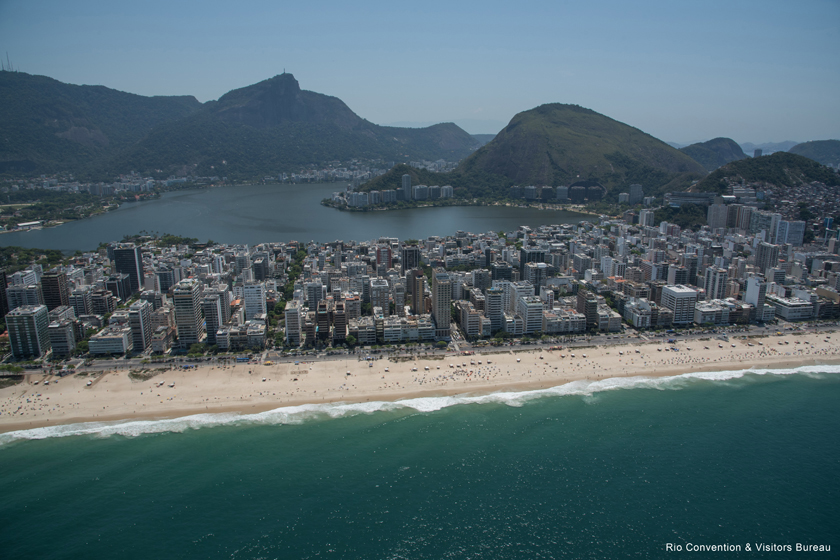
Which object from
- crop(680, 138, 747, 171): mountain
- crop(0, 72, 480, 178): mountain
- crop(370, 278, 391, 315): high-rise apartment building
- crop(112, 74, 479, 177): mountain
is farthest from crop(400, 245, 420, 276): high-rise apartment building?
crop(680, 138, 747, 171): mountain

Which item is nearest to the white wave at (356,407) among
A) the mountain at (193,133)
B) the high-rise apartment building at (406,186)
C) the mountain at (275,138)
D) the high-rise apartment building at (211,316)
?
the high-rise apartment building at (211,316)

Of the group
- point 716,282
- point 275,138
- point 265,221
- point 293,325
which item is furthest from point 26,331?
point 275,138

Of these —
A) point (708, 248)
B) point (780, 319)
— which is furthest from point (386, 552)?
point (708, 248)

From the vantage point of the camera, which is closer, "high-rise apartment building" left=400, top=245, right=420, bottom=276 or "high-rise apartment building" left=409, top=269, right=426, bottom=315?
"high-rise apartment building" left=409, top=269, right=426, bottom=315

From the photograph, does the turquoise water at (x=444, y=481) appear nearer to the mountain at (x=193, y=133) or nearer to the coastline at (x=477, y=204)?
the coastline at (x=477, y=204)

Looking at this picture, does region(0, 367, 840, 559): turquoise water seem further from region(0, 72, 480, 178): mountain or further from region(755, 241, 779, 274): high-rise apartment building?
region(0, 72, 480, 178): mountain

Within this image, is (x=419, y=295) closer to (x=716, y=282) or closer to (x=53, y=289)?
(x=716, y=282)
